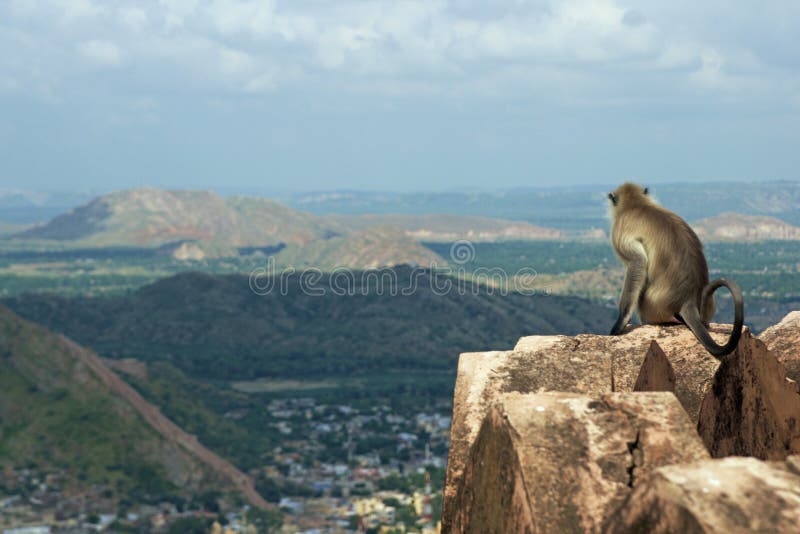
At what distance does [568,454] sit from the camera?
634 cm

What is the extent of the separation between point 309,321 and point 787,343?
17236 cm

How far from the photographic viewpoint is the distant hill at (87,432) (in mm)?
83562

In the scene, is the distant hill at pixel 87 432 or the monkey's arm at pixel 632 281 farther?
the distant hill at pixel 87 432

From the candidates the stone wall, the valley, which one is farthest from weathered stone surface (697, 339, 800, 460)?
the valley

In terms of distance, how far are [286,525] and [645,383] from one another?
239ft

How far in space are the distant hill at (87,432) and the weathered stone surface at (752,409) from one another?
78150 millimetres

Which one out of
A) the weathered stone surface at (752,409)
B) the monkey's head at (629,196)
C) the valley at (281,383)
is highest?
the monkey's head at (629,196)

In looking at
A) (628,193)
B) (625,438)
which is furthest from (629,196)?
(625,438)

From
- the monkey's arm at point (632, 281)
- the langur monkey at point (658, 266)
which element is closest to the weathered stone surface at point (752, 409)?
the langur monkey at point (658, 266)

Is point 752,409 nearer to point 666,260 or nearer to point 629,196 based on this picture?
point 666,260

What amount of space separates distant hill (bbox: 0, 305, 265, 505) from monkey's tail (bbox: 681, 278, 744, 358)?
250 ft

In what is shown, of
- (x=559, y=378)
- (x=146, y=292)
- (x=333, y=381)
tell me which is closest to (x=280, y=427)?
(x=333, y=381)

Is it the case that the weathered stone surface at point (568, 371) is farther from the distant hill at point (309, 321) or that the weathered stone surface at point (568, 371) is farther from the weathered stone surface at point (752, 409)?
the distant hill at point (309, 321)

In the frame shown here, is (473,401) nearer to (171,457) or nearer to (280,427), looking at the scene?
(171,457)
